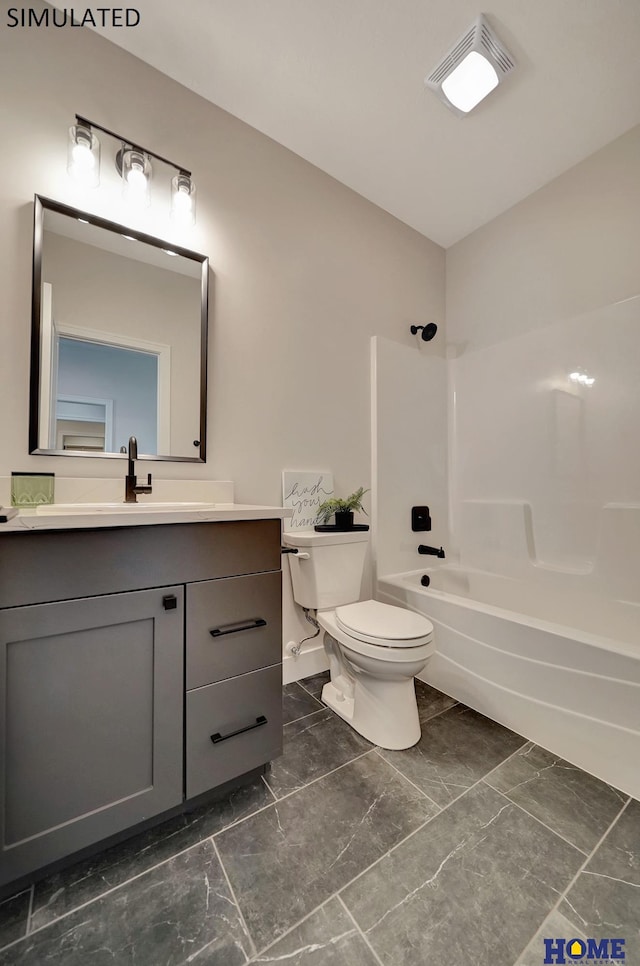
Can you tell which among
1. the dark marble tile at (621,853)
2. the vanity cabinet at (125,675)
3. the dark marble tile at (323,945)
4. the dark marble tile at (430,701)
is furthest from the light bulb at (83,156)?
the dark marble tile at (621,853)

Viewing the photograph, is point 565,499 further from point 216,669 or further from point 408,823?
point 216,669

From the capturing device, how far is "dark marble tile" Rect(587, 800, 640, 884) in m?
0.91

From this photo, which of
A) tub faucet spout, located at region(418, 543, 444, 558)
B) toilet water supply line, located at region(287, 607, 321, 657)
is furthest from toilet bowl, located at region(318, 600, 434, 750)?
tub faucet spout, located at region(418, 543, 444, 558)

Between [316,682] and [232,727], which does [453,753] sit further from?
[232,727]

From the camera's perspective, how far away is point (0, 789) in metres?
0.75

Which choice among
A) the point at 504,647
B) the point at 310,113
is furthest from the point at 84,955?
the point at 310,113

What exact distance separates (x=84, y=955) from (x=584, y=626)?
2027mm

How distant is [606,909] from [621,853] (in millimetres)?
193

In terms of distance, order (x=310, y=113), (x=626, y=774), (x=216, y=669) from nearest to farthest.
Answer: (x=216, y=669), (x=626, y=774), (x=310, y=113)

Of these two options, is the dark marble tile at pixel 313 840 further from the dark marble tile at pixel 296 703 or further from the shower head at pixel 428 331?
the shower head at pixel 428 331

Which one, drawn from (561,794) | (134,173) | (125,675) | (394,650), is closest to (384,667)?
(394,650)

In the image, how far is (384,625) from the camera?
1375mm

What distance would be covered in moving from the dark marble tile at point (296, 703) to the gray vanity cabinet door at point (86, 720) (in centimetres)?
65

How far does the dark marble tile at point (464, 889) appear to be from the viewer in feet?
2.52
